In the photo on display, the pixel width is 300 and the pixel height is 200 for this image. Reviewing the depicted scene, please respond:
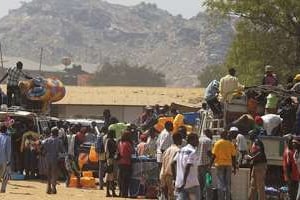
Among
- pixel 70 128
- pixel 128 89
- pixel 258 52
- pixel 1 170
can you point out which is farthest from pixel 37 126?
pixel 128 89

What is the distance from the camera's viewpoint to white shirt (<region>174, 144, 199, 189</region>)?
13.7 metres

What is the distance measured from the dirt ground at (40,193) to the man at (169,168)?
3.66m

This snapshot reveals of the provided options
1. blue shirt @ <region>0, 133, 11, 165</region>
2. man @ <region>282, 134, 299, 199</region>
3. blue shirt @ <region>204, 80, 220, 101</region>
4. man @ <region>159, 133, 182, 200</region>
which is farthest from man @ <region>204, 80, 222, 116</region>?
blue shirt @ <region>0, 133, 11, 165</region>

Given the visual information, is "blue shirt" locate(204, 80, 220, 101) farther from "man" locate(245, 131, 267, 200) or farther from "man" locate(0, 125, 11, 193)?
"man" locate(0, 125, 11, 193)

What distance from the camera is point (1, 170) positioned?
19.7 meters

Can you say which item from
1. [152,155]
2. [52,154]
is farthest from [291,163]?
[52,154]

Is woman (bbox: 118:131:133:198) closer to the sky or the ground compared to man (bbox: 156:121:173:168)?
closer to the ground

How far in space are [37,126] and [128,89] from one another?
30.8 metres

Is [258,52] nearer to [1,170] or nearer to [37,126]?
[37,126]

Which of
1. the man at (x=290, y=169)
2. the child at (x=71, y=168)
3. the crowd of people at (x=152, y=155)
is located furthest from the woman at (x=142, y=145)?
the man at (x=290, y=169)

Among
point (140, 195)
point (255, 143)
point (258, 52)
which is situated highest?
point (258, 52)

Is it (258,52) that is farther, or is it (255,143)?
(258,52)

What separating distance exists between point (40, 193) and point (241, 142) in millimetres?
5589

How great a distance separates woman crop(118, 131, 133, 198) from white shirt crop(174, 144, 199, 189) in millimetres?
6086
